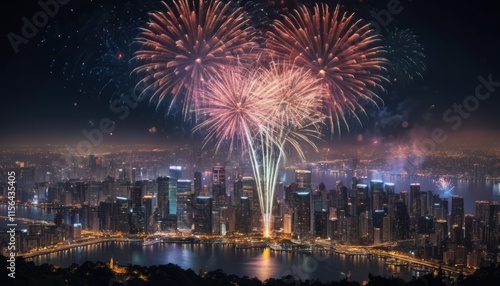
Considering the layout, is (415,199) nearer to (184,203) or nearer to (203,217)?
(203,217)

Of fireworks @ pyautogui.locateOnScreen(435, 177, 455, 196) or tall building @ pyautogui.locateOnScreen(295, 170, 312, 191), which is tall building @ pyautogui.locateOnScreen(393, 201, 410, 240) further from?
fireworks @ pyautogui.locateOnScreen(435, 177, 455, 196)

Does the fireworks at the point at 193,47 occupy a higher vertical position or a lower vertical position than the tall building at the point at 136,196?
higher

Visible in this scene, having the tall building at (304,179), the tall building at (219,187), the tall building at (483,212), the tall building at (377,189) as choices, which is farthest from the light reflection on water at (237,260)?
the tall building at (304,179)

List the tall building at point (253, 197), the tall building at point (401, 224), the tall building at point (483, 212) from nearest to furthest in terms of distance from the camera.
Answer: the tall building at point (483, 212) → the tall building at point (401, 224) → the tall building at point (253, 197)

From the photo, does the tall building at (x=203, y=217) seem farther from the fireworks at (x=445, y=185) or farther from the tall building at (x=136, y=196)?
the fireworks at (x=445, y=185)

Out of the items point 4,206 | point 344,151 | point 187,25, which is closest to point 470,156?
point 344,151

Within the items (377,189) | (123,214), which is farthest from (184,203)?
(377,189)

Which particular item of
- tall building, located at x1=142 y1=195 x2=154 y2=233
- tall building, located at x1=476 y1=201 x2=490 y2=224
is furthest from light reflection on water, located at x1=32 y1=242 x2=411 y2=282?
tall building, located at x1=476 y1=201 x2=490 y2=224

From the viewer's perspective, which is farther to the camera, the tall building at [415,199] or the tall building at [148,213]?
Answer: the tall building at [148,213]

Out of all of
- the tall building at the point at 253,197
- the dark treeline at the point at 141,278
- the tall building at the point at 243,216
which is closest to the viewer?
the dark treeline at the point at 141,278
